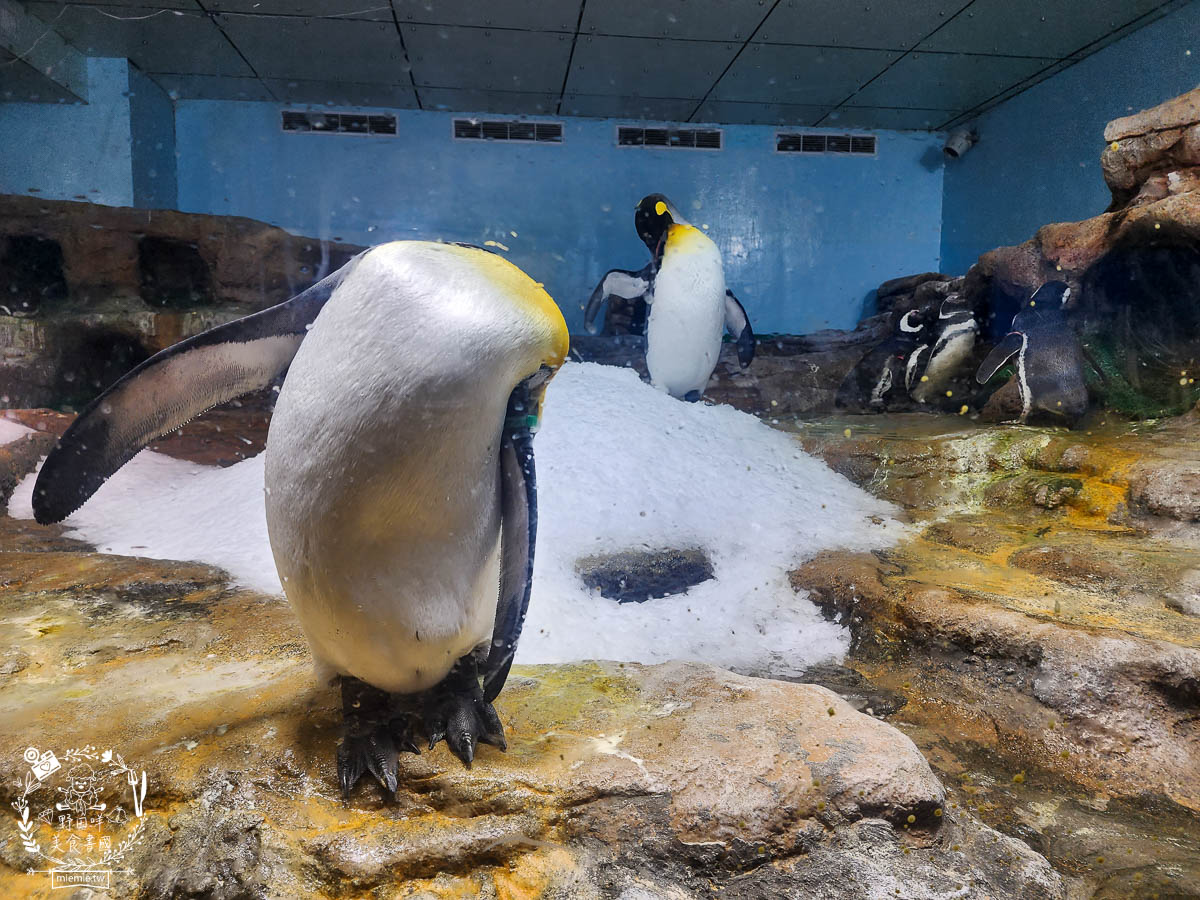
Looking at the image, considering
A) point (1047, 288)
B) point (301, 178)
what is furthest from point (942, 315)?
point (301, 178)

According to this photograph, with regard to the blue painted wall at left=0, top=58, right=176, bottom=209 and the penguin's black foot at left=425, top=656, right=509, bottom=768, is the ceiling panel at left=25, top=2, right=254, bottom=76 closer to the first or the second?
the blue painted wall at left=0, top=58, right=176, bottom=209

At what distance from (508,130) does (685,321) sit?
59.6 inches

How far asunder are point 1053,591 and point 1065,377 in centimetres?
228

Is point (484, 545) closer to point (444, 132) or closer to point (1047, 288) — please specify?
point (444, 132)

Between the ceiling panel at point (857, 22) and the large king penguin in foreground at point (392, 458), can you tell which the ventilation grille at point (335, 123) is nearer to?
the ceiling panel at point (857, 22)

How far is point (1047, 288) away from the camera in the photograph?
3.81m

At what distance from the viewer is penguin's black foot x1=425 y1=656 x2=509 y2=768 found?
1.14m

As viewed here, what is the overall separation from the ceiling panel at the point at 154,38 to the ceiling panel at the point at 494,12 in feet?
2.80

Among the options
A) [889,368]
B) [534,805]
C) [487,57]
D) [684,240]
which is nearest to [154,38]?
[487,57]

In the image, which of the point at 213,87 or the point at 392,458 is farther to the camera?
the point at 213,87

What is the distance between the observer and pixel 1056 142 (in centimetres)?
447

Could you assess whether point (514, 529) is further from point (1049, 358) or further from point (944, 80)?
point (944, 80)

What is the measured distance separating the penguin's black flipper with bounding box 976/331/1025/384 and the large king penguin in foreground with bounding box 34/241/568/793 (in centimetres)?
383

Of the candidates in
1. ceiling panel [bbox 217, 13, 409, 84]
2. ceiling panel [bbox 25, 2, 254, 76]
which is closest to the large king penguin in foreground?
ceiling panel [bbox 25, 2, 254, 76]
